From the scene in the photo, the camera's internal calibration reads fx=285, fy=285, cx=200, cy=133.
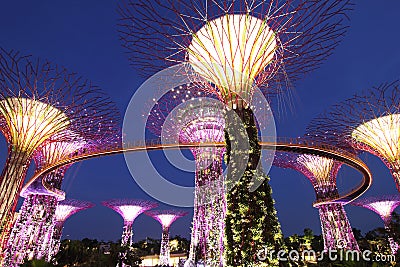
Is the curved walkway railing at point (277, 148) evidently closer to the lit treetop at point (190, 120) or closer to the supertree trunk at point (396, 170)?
the lit treetop at point (190, 120)

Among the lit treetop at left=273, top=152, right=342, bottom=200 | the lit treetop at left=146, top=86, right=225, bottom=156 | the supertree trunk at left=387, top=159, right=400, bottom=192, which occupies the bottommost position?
the supertree trunk at left=387, top=159, right=400, bottom=192

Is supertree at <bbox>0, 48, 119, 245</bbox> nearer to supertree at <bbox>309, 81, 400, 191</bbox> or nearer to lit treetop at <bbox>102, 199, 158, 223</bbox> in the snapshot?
supertree at <bbox>309, 81, 400, 191</bbox>

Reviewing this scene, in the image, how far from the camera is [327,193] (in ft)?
68.0

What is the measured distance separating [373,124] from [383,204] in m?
18.0

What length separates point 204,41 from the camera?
8617 mm

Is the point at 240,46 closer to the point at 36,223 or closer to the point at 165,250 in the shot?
the point at 36,223

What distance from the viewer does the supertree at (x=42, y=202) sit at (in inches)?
682

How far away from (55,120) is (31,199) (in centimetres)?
966

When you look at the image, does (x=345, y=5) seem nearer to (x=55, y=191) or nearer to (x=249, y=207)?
(x=249, y=207)

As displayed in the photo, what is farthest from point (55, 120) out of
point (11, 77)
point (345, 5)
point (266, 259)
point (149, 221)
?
point (149, 221)

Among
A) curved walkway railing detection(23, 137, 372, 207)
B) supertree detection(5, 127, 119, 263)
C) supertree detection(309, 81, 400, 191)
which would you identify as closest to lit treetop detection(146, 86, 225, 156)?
curved walkway railing detection(23, 137, 372, 207)

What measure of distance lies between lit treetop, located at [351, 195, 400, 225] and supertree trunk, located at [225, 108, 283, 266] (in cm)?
2525

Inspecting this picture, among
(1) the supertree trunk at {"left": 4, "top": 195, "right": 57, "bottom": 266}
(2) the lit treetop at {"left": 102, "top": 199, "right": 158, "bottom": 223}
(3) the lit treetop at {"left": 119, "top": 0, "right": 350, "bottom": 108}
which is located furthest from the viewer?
(2) the lit treetop at {"left": 102, "top": 199, "right": 158, "bottom": 223}

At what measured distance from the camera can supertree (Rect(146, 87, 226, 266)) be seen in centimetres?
1484
